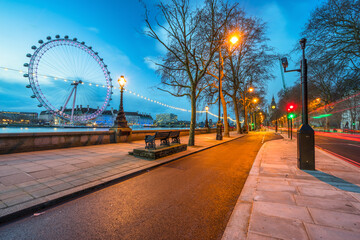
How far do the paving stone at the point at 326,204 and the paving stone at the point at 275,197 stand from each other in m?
0.13

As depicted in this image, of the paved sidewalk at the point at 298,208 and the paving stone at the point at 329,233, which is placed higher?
the paving stone at the point at 329,233

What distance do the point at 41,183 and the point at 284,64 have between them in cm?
975

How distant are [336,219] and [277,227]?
1043 mm

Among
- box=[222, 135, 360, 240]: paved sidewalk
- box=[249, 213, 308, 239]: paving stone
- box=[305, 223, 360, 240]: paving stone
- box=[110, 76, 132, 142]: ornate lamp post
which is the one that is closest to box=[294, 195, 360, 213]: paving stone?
box=[222, 135, 360, 240]: paved sidewalk

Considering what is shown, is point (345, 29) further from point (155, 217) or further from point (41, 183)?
point (41, 183)

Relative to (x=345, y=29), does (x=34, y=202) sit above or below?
below

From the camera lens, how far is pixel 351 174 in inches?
194

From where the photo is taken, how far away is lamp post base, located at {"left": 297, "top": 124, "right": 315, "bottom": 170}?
17.6 feet

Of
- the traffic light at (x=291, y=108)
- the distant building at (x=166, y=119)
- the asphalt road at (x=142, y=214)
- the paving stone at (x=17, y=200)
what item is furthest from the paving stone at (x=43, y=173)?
the distant building at (x=166, y=119)

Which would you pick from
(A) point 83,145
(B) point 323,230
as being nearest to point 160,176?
(B) point 323,230

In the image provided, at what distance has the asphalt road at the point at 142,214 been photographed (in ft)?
7.72

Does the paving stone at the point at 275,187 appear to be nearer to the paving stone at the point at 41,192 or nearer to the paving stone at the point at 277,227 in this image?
the paving stone at the point at 277,227

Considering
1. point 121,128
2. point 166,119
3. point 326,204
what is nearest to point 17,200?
point 326,204

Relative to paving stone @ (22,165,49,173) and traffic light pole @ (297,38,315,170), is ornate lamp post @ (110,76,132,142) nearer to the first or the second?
paving stone @ (22,165,49,173)
